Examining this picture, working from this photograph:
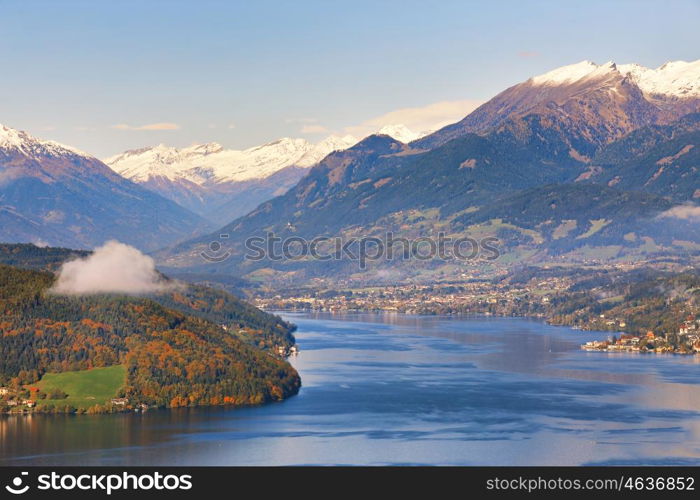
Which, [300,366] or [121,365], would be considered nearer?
[121,365]

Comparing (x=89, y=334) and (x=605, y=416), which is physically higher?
(x=89, y=334)

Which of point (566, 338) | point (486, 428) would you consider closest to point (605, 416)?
point (486, 428)

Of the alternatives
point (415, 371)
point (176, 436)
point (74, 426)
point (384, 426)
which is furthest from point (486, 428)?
point (415, 371)
